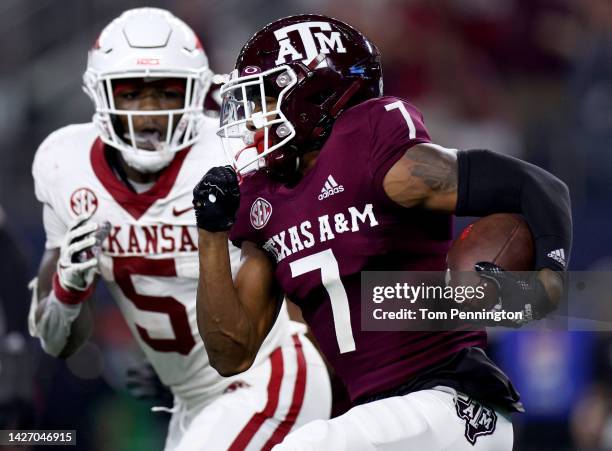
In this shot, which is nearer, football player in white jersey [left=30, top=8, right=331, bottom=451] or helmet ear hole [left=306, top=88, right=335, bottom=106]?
helmet ear hole [left=306, top=88, right=335, bottom=106]

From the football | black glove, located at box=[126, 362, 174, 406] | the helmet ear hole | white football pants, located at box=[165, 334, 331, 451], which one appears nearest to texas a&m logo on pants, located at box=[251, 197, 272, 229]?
the helmet ear hole

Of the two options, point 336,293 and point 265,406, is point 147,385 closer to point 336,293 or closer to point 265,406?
point 265,406

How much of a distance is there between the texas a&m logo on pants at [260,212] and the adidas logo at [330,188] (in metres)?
0.19

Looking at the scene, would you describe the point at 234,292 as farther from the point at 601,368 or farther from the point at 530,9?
the point at 530,9

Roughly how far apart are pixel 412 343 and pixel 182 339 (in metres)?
1.08

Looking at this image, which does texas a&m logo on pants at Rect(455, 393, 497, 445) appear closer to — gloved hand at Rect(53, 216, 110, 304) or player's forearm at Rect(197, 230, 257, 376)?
player's forearm at Rect(197, 230, 257, 376)

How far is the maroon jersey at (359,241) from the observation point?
2922 millimetres

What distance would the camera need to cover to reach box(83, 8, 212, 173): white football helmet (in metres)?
3.76

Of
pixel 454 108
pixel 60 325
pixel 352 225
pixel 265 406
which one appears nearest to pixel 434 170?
pixel 352 225

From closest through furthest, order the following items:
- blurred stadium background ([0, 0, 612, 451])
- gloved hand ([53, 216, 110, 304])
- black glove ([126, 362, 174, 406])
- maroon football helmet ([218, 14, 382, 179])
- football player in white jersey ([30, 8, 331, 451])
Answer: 1. maroon football helmet ([218, 14, 382, 179])
2. gloved hand ([53, 216, 110, 304])
3. football player in white jersey ([30, 8, 331, 451])
4. black glove ([126, 362, 174, 406])
5. blurred stadium background ([0, 0, 612, 451])

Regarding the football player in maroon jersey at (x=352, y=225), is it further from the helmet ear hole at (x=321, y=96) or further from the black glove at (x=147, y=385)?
the black glove at (x=147, y=385)

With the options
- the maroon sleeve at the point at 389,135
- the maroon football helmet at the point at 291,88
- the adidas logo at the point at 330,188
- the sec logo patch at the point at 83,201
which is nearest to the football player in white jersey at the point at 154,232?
the sec logo patch at the point at 83,201

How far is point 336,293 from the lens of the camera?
3006 mm

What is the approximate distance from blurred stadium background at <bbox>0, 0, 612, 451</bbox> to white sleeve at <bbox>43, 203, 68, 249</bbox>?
134cm
